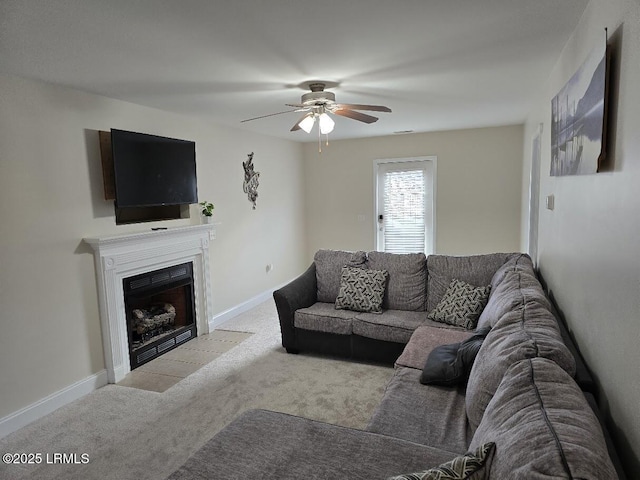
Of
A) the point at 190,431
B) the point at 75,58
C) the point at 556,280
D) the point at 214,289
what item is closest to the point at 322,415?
the point at 190,431

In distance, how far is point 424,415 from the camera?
77.2 inches

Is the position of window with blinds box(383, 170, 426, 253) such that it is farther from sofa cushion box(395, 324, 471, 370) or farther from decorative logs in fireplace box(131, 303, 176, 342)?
decorative logs in fireplace box(131, 303, 176, 342)

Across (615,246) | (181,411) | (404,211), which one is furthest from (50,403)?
(404,211)

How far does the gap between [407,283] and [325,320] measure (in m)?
0.85

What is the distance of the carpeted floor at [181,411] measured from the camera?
7.75ft

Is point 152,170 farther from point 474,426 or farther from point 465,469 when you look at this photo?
point 465,469

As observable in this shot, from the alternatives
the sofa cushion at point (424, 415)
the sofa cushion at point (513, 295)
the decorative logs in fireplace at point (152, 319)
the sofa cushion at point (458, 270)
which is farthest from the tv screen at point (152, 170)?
the sofa cushion at point (513, 295)

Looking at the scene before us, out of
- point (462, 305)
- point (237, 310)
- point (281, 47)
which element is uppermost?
point (281, 47)

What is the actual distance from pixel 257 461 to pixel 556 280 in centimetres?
214

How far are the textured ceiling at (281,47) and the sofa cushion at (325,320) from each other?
1926 millimetres

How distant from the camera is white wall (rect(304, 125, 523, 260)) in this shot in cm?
574

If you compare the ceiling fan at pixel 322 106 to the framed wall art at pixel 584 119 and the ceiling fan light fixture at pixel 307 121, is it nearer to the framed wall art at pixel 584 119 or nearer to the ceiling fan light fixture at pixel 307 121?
the ceiling fan light fixture at pixel 307 121

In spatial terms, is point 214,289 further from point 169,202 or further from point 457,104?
point 457,104

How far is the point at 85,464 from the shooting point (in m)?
2.36
